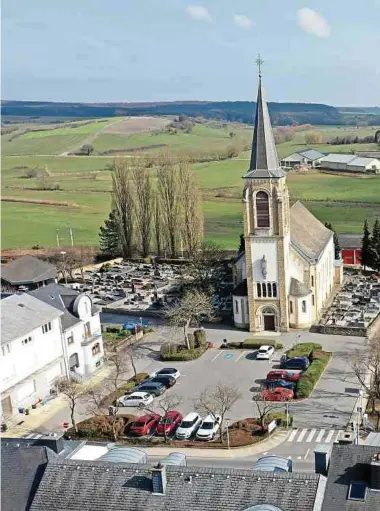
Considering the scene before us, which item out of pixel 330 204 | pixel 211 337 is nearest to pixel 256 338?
pixel 211 337

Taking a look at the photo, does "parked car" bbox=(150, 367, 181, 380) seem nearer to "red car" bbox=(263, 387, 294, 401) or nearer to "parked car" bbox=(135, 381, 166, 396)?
"parked car" bbox=(135, 381, 166, 396)

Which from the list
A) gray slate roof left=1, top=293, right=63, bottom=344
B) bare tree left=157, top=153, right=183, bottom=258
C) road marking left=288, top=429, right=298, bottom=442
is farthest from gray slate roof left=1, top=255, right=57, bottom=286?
road marking left=288, top=429, right=298, bottom=442

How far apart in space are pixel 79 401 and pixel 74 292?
37.2 ft

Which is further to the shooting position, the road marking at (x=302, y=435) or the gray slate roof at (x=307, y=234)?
the gray slate roof at (x=307, y=234)

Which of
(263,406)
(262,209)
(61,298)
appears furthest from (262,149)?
(263,406)

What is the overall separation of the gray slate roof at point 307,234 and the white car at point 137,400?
24.0m

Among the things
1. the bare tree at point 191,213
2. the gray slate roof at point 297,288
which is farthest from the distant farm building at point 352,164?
the gray slate roof at point 297,288

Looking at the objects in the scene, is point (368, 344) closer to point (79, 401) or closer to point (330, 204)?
point (79, 401)

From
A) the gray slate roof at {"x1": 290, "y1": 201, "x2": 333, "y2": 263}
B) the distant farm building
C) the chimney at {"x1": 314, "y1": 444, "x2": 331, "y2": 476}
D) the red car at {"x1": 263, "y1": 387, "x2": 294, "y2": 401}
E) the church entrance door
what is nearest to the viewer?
the chimney at {"x1": 314, "y1": 444, "x2": 331, "y2": 476}

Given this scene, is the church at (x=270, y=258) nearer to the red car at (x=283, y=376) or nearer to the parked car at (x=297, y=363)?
the parked car at (x=297, y=363)

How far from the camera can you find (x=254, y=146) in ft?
220

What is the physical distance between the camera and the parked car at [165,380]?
57225mm

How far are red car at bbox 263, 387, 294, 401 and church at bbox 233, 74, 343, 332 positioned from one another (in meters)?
15.7

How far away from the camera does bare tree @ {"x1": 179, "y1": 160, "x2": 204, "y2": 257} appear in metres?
107
